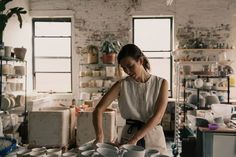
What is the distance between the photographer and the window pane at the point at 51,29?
7.47 meters

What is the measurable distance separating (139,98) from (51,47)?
6053 mm

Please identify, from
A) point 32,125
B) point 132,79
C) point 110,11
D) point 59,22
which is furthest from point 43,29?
point 132,79

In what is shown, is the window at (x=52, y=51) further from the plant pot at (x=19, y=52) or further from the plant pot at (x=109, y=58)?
the plant pot at (x=19, y=52)

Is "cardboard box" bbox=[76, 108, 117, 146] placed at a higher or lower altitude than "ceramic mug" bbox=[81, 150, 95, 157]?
lower

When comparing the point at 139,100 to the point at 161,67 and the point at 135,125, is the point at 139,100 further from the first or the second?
the point at 161,67

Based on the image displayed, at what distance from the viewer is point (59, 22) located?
749cm

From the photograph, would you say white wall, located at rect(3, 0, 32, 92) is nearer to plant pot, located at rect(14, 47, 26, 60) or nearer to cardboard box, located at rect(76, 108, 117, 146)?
plant pot, located at rect(14, 47, 26, 60)

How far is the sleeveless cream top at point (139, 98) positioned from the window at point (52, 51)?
573cm

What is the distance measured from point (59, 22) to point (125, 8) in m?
1.85

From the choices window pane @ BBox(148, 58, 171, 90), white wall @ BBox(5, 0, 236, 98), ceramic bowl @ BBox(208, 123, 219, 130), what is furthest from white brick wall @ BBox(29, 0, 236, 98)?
ceramic bowl @ BBox(208, 123, 219, 130)

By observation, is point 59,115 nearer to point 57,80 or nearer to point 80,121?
point 80,121

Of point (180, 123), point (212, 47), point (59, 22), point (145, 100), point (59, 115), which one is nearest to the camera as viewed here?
point (145, 100)

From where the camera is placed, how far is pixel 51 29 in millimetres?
7496

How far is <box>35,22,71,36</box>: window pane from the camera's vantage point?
7469 mm
